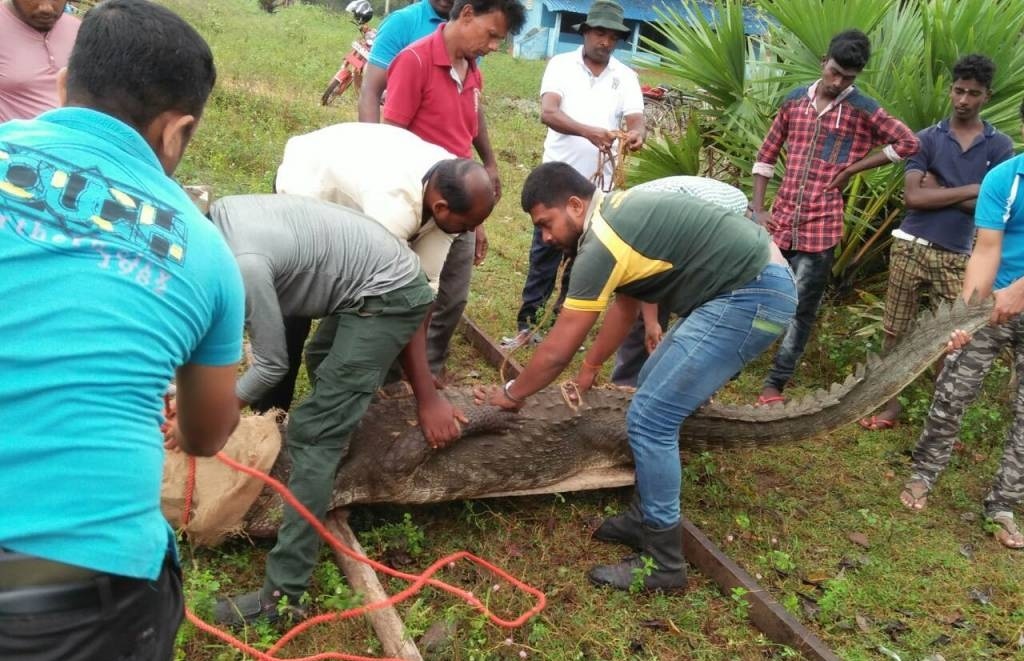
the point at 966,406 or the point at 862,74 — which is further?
the point at 862,74

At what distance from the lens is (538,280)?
5387mm

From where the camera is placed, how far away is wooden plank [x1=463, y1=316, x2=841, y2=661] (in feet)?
10.1

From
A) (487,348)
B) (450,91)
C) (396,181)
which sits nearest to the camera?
(396,181)

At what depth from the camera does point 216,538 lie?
122 inches

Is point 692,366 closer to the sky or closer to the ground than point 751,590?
closer to the sky

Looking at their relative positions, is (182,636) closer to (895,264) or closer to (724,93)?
(895,264)

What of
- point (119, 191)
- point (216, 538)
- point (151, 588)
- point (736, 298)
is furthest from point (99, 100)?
point (736, 298)

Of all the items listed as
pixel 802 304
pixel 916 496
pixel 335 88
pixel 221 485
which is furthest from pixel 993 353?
pixel 335 88

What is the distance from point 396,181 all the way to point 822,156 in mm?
3043

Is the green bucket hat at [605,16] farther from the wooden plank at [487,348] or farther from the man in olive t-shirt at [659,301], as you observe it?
the man in olive t-shirt at [659,301]

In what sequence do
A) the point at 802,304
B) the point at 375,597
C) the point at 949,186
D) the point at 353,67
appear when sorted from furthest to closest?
the point at 353,67 → the point at 802,304 → the point at 949,186 → the point at 375,597

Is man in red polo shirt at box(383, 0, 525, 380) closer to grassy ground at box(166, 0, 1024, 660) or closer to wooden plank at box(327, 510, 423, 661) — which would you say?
grassy ground at box(166, 0, 1024, 660)

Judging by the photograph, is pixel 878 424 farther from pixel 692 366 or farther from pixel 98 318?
pixel 98 318

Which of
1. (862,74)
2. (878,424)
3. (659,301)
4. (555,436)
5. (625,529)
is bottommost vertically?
(878,424)
